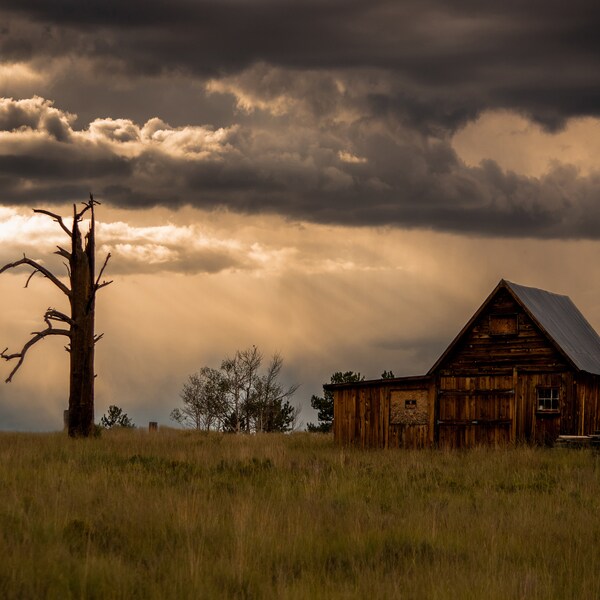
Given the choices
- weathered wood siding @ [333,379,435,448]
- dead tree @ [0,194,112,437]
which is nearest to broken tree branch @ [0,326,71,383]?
dead tree @ [0,194,112,437]

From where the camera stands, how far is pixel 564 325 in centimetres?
3669

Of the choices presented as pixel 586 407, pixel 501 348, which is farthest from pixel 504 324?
pixel 586 407

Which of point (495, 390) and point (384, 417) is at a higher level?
point (495, 390)

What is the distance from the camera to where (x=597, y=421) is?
33.0 metres

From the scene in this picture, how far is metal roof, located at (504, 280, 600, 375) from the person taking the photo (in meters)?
33.9

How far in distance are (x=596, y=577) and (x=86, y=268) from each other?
85.2 feet

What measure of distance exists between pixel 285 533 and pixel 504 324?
79.1ft

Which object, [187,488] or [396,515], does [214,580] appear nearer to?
[396,515]

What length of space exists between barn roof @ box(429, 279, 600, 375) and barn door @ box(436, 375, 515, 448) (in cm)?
123

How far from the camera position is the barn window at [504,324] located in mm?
34688

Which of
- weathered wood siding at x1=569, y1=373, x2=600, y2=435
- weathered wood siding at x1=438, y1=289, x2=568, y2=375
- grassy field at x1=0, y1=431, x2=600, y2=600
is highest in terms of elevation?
weathered wood siding at x1=438, y1=289, x2=568, y2=375

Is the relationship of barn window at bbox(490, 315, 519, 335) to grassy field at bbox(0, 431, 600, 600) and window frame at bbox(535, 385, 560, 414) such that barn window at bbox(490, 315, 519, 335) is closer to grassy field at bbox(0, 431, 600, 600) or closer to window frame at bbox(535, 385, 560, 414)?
window frame at bbox(535, 385, 560, 414)

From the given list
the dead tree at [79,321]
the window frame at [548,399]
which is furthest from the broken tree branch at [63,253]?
the window frame at [548,399]

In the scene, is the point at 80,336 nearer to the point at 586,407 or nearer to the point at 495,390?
the point at 495,390
